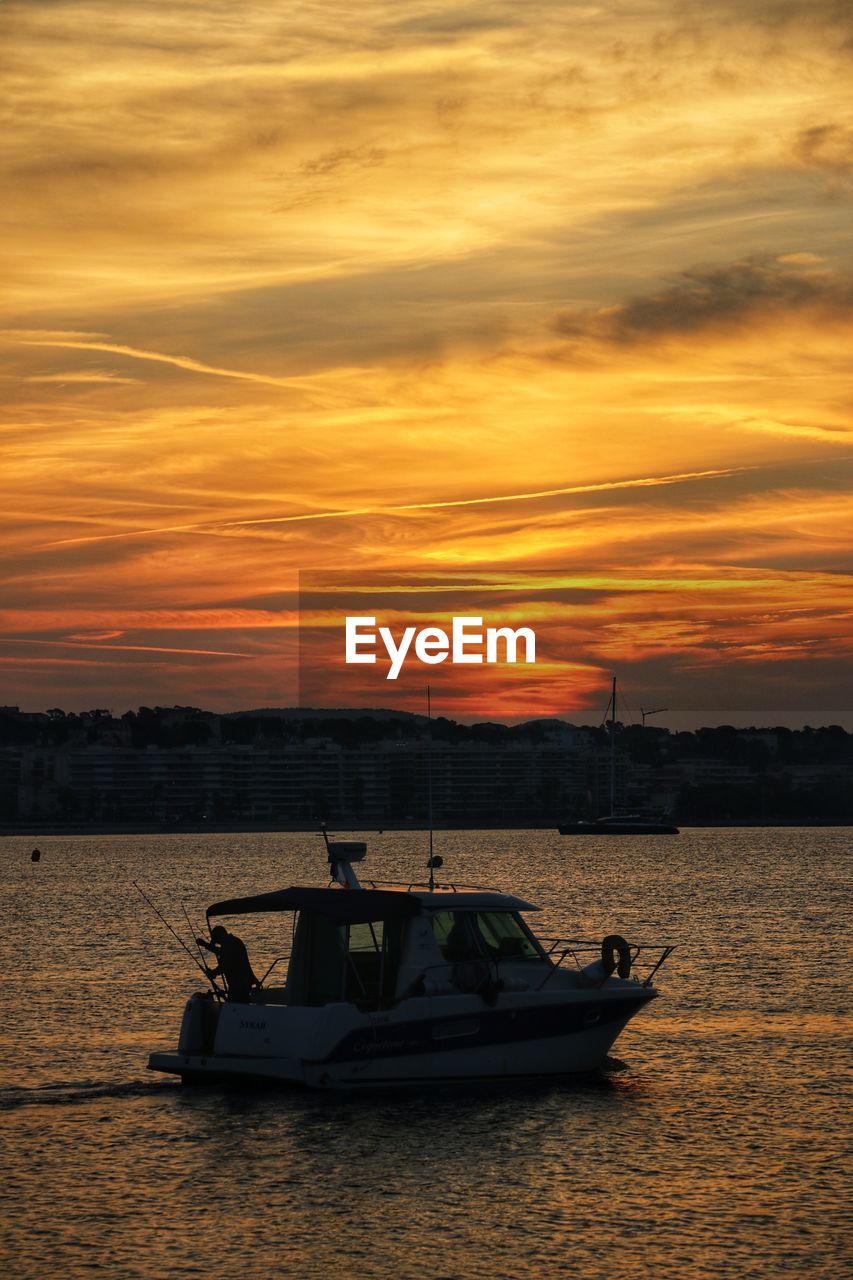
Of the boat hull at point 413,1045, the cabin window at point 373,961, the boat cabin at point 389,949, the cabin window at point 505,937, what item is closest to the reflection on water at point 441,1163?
the boat hull at point 413,1045

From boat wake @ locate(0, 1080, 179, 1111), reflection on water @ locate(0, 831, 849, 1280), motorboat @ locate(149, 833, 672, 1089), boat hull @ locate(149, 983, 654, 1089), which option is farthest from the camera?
boat wake @ locate(0, 1080, 179, 1111)


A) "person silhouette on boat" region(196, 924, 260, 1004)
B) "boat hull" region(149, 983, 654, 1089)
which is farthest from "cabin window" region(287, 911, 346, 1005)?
"boat hull" region(149, 983, 654, 1089)

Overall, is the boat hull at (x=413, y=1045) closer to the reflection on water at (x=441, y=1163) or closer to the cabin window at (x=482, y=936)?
the reflection on water at (x=441, y=1163)

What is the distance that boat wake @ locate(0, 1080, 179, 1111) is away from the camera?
3556cm

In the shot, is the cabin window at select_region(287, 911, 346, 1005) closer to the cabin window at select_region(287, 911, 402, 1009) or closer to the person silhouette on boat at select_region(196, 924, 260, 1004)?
the cabin window at select_region(287, 911, 402, 1009)

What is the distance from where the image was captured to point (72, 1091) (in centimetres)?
3675

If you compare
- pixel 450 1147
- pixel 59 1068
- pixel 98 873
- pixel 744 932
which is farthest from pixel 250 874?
pixel 450 1147

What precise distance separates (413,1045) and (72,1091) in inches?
331

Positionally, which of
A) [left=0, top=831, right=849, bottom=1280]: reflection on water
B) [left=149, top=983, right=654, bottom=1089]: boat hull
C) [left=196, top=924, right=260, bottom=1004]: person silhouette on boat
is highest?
[left=196, top=924, right=260, bottom=1004]: person silhouette on boat

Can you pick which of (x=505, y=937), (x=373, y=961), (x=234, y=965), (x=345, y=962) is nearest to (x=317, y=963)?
(x=345, y=962)

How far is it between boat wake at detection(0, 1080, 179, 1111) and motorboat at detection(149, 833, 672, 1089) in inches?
86.9

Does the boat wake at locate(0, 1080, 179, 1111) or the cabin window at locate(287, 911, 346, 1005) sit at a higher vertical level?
the cabin window at locate(287, 911, 346, 1005)

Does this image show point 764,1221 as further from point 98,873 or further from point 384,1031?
point 98,873

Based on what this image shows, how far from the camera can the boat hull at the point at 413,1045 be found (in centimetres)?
3178
